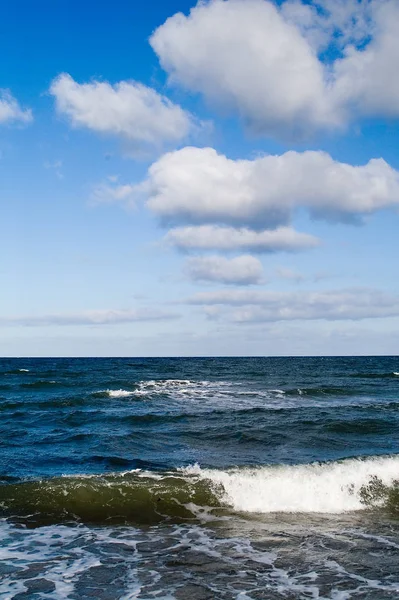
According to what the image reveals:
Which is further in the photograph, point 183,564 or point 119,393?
point 119,393

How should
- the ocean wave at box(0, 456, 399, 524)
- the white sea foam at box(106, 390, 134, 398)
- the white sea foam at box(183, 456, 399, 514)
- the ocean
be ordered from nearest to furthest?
the ocean, the ocean wave at box(0, 456, 399, 524), the white sea foam at box(183, 456, 399, 514), the white sea foam at box(106, 390, 134, 398)

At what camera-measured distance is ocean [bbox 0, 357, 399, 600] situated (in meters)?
8.85

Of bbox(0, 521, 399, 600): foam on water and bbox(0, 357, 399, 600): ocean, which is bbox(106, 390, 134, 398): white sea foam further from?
bbox(0, 521, 399, 600): foam on water

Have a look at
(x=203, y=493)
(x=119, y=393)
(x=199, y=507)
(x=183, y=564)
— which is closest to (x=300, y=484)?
(x=203, y=493)

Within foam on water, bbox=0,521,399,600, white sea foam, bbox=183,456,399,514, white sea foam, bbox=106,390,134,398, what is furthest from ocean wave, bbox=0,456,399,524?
white sea foam, bbox=106,390,134,398

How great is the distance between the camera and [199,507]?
13.4 m

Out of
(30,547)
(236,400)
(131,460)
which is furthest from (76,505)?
(236,400)

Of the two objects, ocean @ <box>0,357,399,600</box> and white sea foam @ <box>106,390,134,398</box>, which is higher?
white sea foam @ <box>106,390,134,398</box>

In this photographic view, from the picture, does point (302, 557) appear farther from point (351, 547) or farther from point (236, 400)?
point (236, 400)

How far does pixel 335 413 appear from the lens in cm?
2864

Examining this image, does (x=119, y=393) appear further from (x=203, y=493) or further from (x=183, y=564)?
(x=183, y=564)

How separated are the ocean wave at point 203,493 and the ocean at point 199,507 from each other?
1.9 inches

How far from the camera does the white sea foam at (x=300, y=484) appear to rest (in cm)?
1367

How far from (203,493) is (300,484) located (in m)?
2.77
